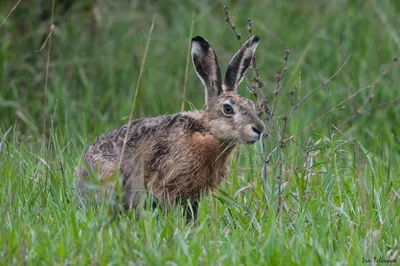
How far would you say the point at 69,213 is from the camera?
190 inches

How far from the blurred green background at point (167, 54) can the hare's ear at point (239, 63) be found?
185cm

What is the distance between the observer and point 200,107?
855 centimetres

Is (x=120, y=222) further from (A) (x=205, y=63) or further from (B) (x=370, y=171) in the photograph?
(B) (x=370, y=171)

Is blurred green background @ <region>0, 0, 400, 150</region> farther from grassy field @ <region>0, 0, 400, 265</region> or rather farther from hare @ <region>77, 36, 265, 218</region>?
hare @ <region>77, 36, 265, 218</region>

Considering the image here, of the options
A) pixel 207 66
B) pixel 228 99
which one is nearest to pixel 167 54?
pixel 207 66

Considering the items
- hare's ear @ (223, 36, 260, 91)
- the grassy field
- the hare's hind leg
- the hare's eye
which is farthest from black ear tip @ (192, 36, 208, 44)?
the hare's hind leg

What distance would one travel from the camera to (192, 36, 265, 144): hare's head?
17.8ft

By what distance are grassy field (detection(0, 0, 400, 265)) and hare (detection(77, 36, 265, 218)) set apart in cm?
16

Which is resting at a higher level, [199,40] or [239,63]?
[199,40]

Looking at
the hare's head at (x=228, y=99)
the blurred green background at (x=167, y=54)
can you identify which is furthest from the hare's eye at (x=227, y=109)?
the blurred green background at (x=167, y=54)

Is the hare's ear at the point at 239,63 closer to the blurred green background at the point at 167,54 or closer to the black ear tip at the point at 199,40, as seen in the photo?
the black ear tip at the point at 199,40

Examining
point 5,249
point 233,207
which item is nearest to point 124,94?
point 233,207

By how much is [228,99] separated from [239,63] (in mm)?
294

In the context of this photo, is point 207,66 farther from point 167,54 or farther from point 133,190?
point 167,54
